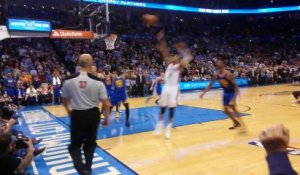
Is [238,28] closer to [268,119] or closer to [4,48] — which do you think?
[4,48]

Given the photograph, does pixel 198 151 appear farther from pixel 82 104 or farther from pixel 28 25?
pixel 28 25

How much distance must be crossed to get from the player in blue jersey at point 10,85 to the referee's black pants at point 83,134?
10.3 meters

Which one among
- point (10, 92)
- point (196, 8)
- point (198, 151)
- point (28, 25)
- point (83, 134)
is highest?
point (196, 8)

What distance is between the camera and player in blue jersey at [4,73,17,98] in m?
13.3

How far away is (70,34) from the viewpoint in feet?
48.8

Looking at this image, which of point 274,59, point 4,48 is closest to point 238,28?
point 274,59

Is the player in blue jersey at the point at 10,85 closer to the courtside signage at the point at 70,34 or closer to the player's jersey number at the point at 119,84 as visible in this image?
the courtside signage at the point at 70,34

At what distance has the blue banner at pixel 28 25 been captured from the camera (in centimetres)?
1223

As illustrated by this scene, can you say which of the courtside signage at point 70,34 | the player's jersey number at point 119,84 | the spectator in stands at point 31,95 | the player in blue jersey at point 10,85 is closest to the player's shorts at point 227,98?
the player's jersey number at point 119,84

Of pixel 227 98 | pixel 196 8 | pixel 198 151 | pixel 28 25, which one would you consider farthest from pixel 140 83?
pixel 196 8

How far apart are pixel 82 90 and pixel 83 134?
23.0 inches

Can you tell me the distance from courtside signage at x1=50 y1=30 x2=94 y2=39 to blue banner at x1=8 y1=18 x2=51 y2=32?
499mm

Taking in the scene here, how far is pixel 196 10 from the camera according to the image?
3000 centimetres

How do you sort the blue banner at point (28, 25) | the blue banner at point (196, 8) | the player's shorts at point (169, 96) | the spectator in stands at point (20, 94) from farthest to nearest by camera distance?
the blue banner at point (196, 8) → the spectator in stands at point (20, 94) → the blue banner at point (28, 25) → the player's shorts at point (169, 96)
